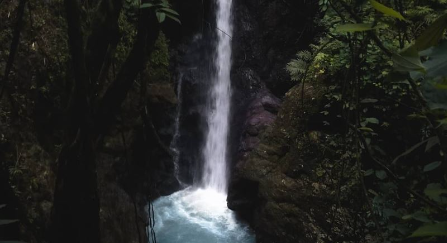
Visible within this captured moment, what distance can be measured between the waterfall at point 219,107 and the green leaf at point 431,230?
9423 mm

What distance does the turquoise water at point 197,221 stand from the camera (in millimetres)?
6849

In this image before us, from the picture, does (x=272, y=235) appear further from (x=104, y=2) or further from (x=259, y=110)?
(x=259, y=110)

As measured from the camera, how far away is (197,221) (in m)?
7.61

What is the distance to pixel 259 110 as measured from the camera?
9.66m

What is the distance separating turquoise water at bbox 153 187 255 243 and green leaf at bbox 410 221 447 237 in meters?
6.38

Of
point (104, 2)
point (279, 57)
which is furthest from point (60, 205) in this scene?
point (279, 57)

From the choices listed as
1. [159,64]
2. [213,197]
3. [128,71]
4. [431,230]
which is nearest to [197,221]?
[213,197]

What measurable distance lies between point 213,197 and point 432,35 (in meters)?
8.93

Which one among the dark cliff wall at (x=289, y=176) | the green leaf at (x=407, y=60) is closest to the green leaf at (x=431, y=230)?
the green leaf at (x=407, y=60)

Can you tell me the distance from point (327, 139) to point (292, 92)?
1.29 metres

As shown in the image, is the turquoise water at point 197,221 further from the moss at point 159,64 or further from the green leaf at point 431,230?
the green leaf at point 431,230

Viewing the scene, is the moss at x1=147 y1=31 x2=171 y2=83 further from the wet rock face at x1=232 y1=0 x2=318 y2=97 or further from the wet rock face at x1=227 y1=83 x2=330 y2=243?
the wet rock face at x1=227 y1=83 x2=330 y2=243

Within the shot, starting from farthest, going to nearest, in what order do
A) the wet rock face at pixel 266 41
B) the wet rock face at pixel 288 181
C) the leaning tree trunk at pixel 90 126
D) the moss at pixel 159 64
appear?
the wet rock face at pixel 266 41, the moss at pixel 159 64, the wet rock face at pixel 288 181, the leaning tree trunk at pixel 90 126

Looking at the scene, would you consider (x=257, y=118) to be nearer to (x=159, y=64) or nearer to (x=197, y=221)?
(x=159, y=64)
